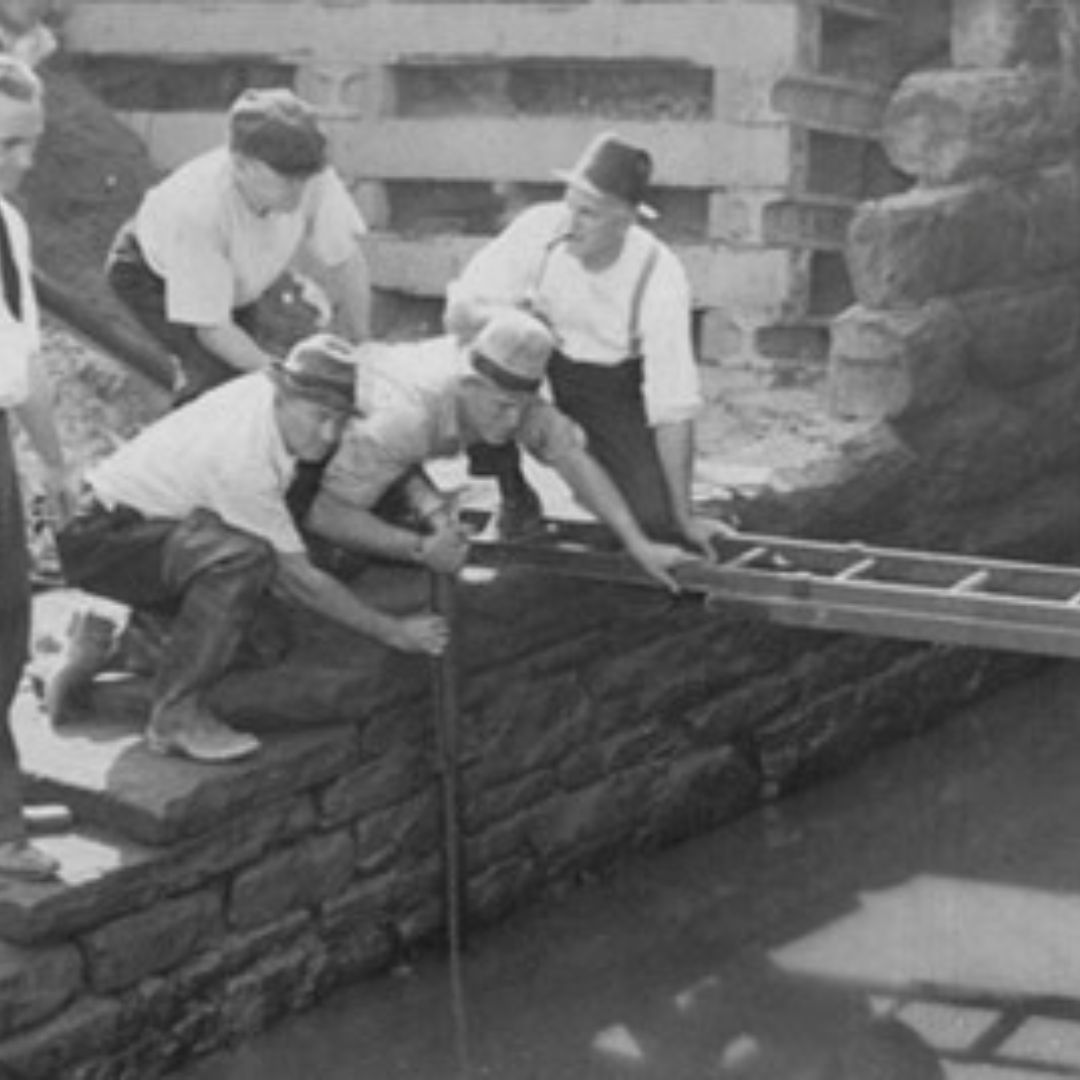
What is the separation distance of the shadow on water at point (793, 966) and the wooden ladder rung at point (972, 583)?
123cm

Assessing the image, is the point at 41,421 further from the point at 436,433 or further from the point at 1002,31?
the point at 1002,31

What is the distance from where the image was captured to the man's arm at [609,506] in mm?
6645

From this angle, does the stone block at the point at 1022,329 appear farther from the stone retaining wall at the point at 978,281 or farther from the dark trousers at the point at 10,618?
the dark trousers at the point at 10,618

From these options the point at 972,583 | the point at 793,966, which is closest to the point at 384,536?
the point at 972,583

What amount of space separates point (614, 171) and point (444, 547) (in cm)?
120

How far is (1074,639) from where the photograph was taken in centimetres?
627

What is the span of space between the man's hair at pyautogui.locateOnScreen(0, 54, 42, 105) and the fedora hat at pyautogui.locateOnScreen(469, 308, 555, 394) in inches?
56.3

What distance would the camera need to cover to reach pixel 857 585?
6.60 metres

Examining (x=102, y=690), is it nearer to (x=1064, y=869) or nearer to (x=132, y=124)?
(x=1064, y=869)

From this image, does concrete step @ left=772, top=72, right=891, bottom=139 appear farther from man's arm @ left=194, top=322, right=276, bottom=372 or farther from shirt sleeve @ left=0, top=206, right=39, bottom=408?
shirt sleeve @ left=0, top=206, right=39, bottom=408

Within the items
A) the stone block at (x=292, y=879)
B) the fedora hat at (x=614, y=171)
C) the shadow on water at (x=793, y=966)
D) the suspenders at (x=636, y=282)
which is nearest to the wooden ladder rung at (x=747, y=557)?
the suspenders at (x=636, y=282)

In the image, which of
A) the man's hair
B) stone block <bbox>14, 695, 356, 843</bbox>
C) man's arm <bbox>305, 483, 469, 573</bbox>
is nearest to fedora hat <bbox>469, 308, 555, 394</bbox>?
man's arm <bbox>305, 483, 469, 573</bbox>

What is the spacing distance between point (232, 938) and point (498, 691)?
4.20 ft

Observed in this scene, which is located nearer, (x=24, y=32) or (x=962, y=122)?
(x=962, y=122)
